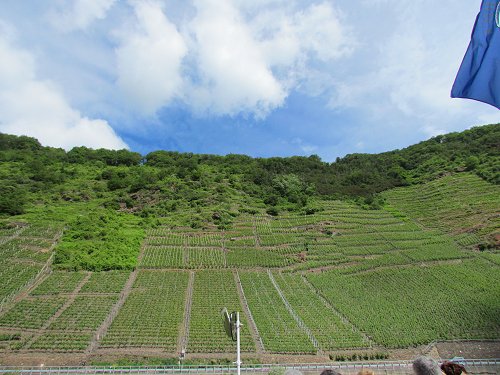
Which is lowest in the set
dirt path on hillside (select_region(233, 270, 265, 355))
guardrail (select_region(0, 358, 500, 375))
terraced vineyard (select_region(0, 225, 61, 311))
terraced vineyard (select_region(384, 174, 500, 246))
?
guardrail (select_region(0, 358, 500, 375))

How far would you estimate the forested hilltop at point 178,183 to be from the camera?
53.9 m

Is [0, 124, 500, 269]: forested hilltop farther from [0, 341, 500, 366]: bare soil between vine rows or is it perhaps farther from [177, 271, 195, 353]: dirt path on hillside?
[0, 341, 500, 366]: bare soil between vine rows

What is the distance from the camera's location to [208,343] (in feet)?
92.8

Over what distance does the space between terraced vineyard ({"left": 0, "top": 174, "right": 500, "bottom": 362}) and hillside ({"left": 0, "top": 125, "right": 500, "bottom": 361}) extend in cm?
19

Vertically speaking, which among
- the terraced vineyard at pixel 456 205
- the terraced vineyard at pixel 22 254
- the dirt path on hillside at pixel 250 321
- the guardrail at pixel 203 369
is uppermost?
the terraced vineyard at pixel 456 205

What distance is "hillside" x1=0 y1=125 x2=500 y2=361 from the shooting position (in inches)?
1185

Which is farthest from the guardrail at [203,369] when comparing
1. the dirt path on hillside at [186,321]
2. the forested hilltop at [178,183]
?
the forested hilltop at [178,183]

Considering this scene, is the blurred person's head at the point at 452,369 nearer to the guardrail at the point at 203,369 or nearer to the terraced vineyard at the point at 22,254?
the guardrail at the point at 203,369

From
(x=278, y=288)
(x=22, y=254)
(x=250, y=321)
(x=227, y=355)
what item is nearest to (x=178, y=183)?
(x=22, y=254)

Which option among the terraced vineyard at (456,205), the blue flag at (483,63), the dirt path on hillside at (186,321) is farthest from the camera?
the terraced vineyard at (456,205)

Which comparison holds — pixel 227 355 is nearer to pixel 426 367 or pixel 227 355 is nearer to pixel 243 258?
pixel 243 258

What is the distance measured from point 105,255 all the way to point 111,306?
1169cm

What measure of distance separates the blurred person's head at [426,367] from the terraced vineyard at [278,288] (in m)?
24.2

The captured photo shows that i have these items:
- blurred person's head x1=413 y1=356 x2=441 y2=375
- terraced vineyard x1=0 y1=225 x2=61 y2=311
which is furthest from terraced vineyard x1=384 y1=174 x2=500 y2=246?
blurred person's head x1=413 y1=356 x2=441 y2=375
